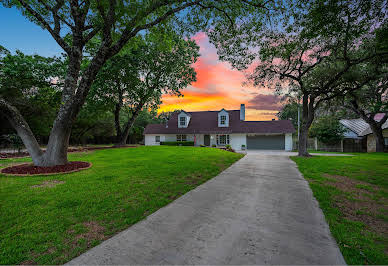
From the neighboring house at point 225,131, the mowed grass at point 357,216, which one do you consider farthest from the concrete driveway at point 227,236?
the neighboring house at point 225,131

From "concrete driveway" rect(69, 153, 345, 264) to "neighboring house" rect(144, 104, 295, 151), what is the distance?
21118mm

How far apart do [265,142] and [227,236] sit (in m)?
24.2

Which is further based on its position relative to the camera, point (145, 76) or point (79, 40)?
point (145, 76)

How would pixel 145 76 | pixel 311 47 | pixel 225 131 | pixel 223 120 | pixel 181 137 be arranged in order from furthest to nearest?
pixel 181 137, pixel 223 120, pixel 225 131, pixel 145 76, pixel 311 47

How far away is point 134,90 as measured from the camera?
19234 mm

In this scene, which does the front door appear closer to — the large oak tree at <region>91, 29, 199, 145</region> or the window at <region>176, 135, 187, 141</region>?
the window at <region>176, 135, 187, 141</region>

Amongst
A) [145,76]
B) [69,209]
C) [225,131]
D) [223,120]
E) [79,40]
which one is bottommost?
[69,209]

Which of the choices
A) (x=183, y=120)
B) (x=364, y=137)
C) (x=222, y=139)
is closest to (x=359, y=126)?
(x=364, y=137)

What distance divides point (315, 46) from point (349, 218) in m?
13.6

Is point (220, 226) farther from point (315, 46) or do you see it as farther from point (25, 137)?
point (315, 46)

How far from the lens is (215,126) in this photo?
87.6 feet

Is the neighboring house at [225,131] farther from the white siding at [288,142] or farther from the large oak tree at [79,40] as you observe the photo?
the large oak tree at [79,40]

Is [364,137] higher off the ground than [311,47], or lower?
lower

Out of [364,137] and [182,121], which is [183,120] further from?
[364,137]
